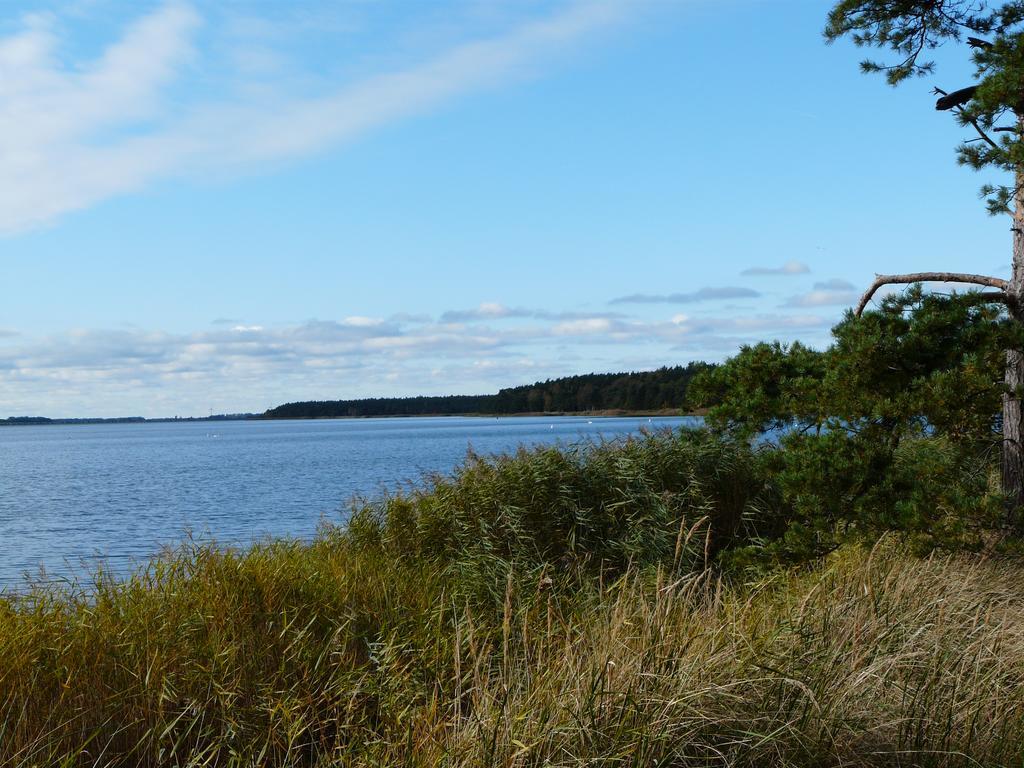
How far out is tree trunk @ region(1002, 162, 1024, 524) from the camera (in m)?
8.05

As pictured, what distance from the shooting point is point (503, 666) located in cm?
545

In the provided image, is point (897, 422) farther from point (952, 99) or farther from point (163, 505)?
point (163, 505)

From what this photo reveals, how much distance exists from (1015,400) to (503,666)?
5.49 m

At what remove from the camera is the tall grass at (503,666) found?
422 cm

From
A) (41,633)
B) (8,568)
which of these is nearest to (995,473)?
(41,633)

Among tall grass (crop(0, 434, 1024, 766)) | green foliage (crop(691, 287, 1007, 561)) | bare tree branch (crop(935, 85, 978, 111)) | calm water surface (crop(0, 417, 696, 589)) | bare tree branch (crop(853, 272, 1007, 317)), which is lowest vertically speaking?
calm water surface (crop(0, 417, 696, 589))

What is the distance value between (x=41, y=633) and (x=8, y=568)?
1357cm

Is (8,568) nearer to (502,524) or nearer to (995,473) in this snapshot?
(502,524)

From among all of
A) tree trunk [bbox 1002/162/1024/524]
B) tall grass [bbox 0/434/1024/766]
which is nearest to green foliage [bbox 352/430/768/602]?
tall grass [bbox 0/434/1024/766]

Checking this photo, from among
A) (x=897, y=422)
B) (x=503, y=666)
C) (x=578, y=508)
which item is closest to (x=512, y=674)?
(x=503, y=666)

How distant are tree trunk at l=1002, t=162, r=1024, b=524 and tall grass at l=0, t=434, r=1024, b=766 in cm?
85

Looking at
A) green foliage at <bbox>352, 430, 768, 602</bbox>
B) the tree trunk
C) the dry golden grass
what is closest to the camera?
the dry golden grass

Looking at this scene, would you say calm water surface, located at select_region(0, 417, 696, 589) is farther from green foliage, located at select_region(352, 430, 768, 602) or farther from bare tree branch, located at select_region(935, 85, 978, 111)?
bare tree branch, located at select_region(935, 85, 978, 111)

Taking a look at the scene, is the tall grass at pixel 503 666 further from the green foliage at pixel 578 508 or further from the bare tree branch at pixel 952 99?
the bare tree branch at pixel 952 99
